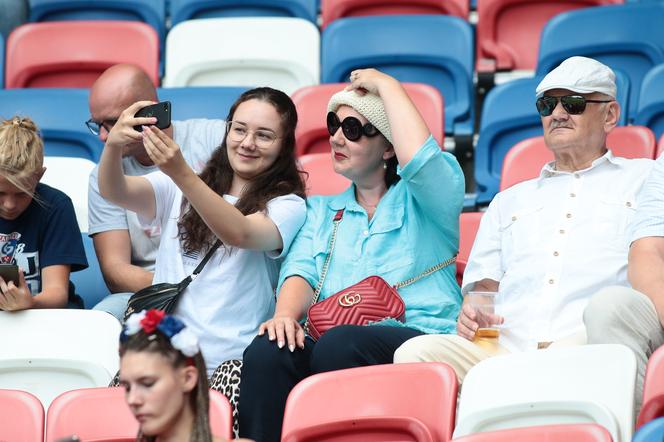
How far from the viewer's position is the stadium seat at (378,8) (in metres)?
5.60

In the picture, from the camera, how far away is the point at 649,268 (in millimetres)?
3143

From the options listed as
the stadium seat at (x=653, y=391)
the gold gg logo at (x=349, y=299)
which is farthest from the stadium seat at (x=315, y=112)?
the stadium seat at (x=653, y=391)

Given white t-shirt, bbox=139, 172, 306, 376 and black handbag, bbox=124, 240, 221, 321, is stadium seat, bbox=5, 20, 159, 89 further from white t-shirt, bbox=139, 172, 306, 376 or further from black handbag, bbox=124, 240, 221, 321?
black handbag, bbox=124, 240, 221, 321

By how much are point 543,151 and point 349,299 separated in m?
1.04


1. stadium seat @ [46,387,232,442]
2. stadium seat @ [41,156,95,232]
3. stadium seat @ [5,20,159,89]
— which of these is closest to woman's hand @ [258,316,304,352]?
stadium seat @ [46,387,232,442]

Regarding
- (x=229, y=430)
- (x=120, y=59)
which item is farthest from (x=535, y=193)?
(x=120, y=59)

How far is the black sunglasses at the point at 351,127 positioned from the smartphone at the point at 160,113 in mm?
567

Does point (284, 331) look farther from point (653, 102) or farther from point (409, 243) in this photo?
point (653, 102)

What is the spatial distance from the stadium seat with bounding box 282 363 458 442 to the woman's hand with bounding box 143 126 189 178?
0.68 metres

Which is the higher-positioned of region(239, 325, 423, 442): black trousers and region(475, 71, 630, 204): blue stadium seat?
region(239, 325, 423, 442): black trousers

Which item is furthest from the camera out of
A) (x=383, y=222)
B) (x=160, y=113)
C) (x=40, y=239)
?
(x=40, y=239)

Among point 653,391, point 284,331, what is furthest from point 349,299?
point 653,391

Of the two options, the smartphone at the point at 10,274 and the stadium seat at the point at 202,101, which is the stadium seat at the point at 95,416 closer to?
the smartphone at the point at 10,274

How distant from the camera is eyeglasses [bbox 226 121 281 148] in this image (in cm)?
363
